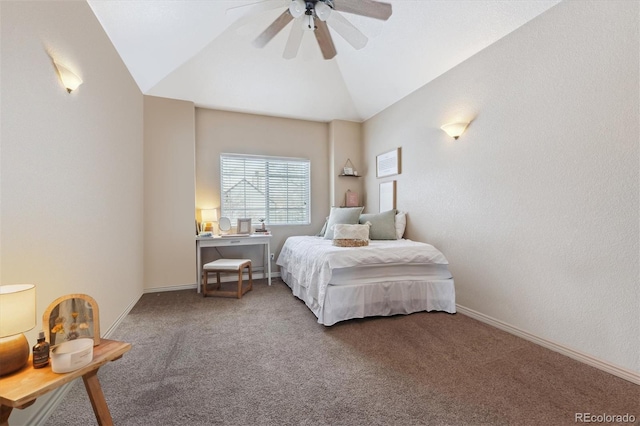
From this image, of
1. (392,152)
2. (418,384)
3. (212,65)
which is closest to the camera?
(418,384)

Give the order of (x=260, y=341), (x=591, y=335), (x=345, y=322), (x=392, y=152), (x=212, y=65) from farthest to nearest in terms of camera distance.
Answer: (x=392, y=152) → (x=212, y=65) → (x=345, y=322) → (x=260, y=341) → (x=591, y=335)

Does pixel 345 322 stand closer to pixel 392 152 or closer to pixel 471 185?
pixel 471 185

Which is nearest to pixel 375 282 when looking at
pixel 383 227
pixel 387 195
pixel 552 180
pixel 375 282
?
pixel 375 282

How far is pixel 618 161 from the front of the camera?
1.78 m

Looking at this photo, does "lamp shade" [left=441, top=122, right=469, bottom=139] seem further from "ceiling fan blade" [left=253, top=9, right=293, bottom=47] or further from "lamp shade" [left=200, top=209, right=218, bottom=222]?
"lamp shade" [left=200, top=209, right=218, bottom=222]

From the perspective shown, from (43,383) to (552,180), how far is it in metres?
3.19

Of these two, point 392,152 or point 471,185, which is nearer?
point 471,185

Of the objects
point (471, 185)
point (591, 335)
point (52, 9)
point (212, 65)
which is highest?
point (212, 65)

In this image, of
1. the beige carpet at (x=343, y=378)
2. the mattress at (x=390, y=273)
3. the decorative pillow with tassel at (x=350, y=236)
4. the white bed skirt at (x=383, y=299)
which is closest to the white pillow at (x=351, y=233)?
the decorative pillow with tassel at (x=350, y=236)

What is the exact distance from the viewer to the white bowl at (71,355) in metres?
1.01

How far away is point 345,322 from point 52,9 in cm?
312

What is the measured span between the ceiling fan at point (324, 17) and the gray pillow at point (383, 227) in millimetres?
2097

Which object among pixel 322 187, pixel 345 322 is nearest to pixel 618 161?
pixel 345 322

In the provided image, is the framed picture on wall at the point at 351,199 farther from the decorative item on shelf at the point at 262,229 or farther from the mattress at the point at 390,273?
the mattress at the point at 390,273
